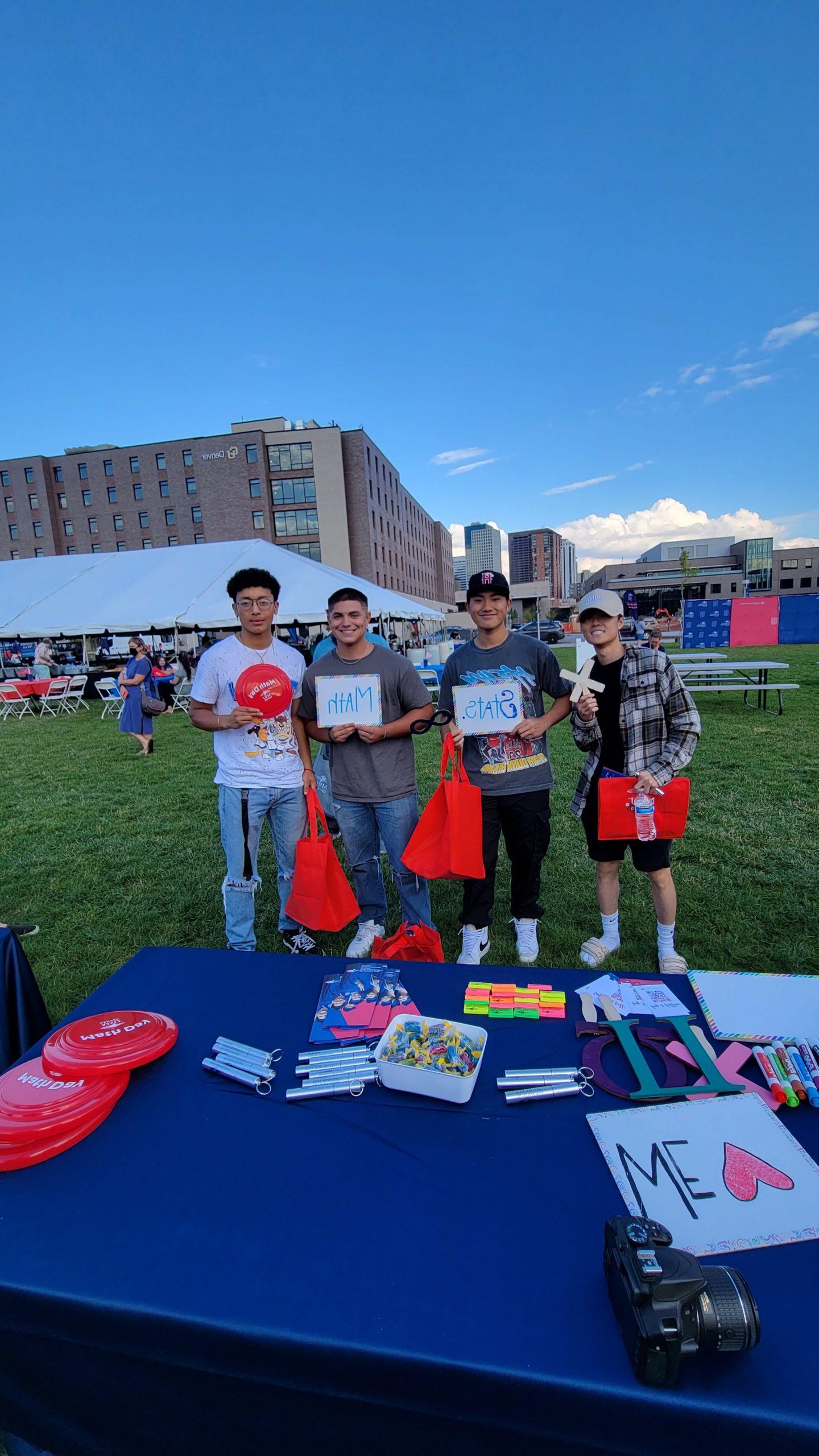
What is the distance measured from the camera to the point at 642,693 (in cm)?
298

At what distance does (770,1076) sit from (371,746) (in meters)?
2.13

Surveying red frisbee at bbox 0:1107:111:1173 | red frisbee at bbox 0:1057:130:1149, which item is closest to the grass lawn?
red frisbee at bbox 0:1057:130:1149

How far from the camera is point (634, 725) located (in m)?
3.00

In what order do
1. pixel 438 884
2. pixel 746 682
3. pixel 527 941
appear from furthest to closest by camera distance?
pixel 746 682 < pixel 438 884 < pixel 527 941

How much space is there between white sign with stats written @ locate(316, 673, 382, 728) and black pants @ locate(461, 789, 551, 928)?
0.71 metres

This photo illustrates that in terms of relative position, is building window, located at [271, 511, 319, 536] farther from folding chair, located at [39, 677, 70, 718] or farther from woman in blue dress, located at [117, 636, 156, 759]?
woman in blue dress, located at [117, 636, 156, 759]

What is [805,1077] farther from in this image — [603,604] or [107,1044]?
[603,604]

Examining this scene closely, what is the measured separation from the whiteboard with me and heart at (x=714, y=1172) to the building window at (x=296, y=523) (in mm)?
59321

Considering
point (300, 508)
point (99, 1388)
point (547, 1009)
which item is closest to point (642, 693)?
point (547, 1009)

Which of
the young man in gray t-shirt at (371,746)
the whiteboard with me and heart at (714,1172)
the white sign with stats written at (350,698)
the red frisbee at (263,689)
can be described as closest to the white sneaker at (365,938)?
the young man in gray t-shirt at (371,746)

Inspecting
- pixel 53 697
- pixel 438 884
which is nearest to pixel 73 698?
pixel 53 697

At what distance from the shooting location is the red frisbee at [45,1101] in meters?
1.32

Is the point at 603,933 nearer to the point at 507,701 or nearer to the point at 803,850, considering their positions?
the point at 507,701

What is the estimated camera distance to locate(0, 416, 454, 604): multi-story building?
5678 centimetres
